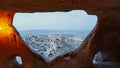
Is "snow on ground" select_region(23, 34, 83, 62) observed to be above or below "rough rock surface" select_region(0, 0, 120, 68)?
below

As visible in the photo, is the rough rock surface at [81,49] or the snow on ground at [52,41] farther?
the snow on ground at [52,41]

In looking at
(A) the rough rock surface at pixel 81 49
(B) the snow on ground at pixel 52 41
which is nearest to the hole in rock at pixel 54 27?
(B) the snow on ground at pixel 52 41

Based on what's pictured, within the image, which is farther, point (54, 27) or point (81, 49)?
point (54, 27)

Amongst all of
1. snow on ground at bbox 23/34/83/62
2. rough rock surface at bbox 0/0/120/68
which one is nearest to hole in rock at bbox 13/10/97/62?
snow on ground at bbox 23/34/83/62

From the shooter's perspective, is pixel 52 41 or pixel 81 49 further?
pixel 52 41

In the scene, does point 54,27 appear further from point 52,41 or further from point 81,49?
point 81,49

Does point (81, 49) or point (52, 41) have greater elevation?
point (81, 49)

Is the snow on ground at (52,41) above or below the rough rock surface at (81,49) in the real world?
below

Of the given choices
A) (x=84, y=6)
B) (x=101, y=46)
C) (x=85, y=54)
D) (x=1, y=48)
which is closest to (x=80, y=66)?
(x=85, y=54)

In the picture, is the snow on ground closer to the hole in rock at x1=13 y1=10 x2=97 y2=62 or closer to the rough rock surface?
the hole in rock at x1=13 y1=10 x2=97 y2=62

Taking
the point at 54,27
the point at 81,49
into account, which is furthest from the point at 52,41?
the point at 81,49

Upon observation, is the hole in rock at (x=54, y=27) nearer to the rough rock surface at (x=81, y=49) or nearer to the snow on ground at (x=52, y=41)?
the snow on ground at (x=52, y=41)
